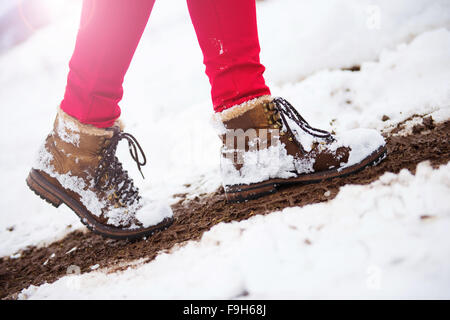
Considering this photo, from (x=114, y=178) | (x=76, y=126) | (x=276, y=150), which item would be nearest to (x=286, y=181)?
(x=276, y=150)

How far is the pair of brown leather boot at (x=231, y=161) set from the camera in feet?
3.65

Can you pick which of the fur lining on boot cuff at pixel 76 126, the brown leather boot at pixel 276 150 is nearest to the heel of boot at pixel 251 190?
the brown leather boot at pixel 276 150

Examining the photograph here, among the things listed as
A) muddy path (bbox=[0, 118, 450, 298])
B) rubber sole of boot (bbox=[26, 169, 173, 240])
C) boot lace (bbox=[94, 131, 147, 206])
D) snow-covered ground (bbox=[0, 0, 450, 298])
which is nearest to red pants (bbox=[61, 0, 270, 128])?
boot lace (bbox=[94, 131, 147, 206])

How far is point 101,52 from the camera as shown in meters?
0.95

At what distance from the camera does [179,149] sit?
7.63 ft

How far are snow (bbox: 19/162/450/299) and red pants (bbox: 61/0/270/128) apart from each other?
54cm

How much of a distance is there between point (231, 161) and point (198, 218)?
0.30 meters

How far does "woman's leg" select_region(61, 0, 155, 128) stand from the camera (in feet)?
3.00

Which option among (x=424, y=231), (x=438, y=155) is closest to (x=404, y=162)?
(x=438, y=155)

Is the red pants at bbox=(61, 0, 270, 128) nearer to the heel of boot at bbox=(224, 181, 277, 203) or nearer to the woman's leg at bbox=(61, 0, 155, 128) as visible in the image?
the woman's leg at bbox=(61, 0, 155, 128)
